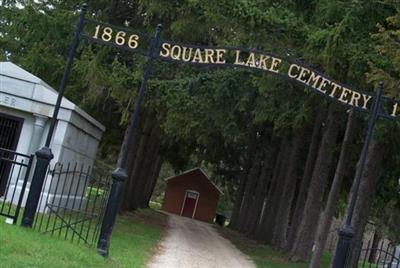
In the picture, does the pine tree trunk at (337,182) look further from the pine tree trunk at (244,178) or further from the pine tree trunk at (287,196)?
the pine tree trunk at (244,178)

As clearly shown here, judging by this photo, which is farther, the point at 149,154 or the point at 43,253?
the point at 149,154

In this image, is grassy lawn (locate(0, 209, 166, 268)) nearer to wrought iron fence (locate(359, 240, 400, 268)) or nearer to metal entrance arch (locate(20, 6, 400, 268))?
metal entrance arch (locate(20, 6, 400, 268))

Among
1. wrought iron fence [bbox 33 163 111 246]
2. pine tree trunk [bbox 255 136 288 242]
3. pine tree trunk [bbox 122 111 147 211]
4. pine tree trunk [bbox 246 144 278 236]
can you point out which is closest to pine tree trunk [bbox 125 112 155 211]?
pine tree trunk [bbox 122 111 147 211]

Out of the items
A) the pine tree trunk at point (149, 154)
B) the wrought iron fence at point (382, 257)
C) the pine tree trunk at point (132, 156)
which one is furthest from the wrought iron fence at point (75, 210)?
the pine tree trunk at point (149, 154)

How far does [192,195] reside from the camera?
210 feet

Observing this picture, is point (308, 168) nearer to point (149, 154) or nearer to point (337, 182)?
point (337, 182)

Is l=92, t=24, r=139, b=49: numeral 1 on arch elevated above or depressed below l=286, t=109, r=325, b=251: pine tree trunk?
above

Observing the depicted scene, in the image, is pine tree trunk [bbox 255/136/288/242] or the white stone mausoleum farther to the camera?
pine tree trunk [bbox 255/136/288/242]

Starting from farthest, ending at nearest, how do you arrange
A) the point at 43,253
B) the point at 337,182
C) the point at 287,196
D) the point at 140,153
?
the point at 140,153 < the point at 287,196 < the point at 337,182 < the point at 43,253

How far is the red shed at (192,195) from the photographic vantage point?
62.2 m

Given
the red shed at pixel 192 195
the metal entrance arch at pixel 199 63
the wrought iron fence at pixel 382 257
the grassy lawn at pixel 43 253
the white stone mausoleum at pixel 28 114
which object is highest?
the metal entrance arch at pixel 199 63

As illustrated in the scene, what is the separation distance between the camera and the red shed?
204 ft

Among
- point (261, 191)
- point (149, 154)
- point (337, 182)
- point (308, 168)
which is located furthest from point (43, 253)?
point (261, 191)

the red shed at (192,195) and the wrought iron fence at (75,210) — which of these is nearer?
the wrought iron fence at (75,210)
